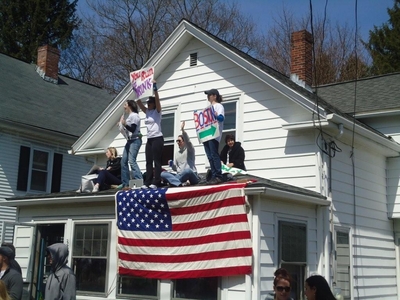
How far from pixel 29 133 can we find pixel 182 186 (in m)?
11.0

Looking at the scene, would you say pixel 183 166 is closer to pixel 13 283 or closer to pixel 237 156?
pixel 237 156

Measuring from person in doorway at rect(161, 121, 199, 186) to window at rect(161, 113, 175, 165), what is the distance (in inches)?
63.1

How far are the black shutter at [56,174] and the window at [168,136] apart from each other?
837cm

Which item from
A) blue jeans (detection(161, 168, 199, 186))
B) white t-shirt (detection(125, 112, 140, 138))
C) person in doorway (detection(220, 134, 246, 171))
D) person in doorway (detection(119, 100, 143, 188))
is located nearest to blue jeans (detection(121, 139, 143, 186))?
person in doorway (detection(119, 100, 143, 188))

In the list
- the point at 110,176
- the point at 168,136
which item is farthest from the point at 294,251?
the point at 168,136

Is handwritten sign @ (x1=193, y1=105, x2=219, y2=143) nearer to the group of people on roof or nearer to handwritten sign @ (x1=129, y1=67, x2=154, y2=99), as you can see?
the group of people on roof

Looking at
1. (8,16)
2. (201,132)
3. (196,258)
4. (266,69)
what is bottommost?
(196,258)

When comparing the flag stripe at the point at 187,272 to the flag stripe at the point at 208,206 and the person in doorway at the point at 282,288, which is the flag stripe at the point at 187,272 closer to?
the flag stripe at the point at 208,206

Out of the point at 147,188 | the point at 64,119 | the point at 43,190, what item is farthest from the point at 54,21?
the point at 147,188

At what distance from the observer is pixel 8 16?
38.9 meters

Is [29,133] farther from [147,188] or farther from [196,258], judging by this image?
[196,258]

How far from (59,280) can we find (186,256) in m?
3.86

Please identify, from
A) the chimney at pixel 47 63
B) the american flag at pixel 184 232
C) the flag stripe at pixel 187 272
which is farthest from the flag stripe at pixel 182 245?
the chimney at pixel 47 63

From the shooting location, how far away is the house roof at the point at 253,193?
398 inches
